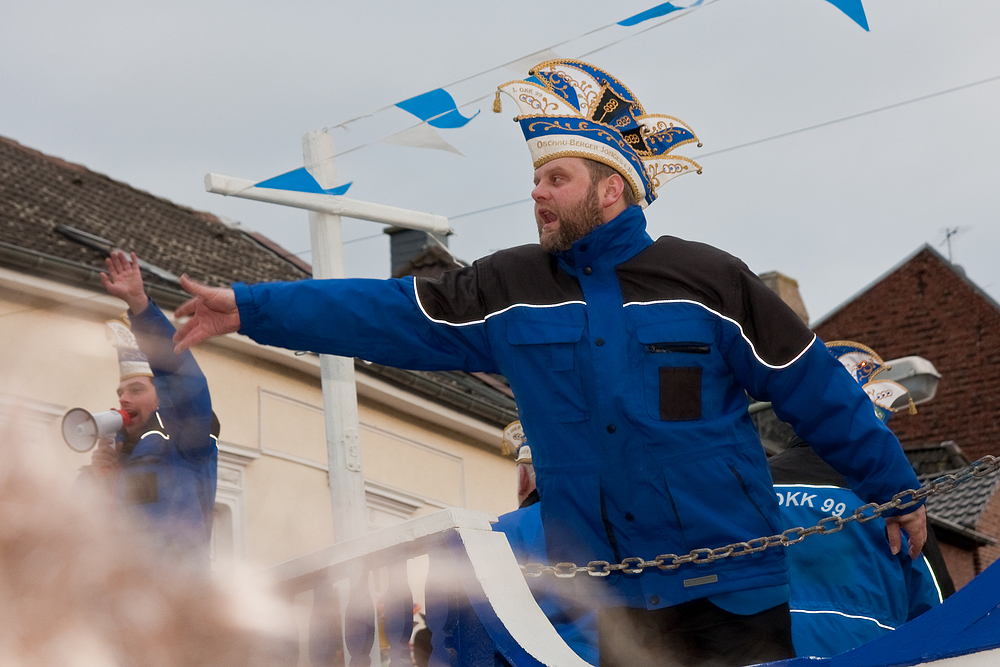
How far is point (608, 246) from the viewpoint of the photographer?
3.88 metres

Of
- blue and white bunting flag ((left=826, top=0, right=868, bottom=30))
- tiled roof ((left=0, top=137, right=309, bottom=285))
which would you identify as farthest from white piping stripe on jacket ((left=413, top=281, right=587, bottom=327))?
tiled roof ((left=0, top=137, right=309, bottom=285))

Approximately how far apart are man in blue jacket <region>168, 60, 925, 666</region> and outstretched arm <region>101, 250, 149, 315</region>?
0.60 meters

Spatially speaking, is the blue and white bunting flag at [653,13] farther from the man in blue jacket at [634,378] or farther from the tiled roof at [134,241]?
the tiled roof at [134,241]

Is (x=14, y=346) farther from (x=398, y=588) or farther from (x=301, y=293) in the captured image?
(x=398, y=588)

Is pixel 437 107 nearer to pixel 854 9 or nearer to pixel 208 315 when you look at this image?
pixel 854 9

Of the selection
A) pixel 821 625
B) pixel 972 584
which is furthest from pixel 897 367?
pixel 972 584

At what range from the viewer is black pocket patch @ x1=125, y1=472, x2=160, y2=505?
486 centimetres

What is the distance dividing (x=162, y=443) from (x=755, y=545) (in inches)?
96.8

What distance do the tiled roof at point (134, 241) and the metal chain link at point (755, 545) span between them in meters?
7.23

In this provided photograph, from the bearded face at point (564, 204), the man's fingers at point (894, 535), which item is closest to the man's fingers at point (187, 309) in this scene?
the bearded face at point (564, 204)

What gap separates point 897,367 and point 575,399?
821 centimetres

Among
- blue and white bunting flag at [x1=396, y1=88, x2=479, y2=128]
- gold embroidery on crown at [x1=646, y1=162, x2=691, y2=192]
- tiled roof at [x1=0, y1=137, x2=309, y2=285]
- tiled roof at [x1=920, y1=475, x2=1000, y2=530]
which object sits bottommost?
gold embroidery on crown at [x1=646, y1=162, x2=691, y2=192]

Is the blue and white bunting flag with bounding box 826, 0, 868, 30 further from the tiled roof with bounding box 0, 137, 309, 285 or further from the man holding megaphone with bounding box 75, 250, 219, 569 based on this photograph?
the tiled roof with bounding box 0, 137, 309, 285

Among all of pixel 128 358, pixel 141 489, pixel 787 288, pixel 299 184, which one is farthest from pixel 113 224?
pixel 787 288
